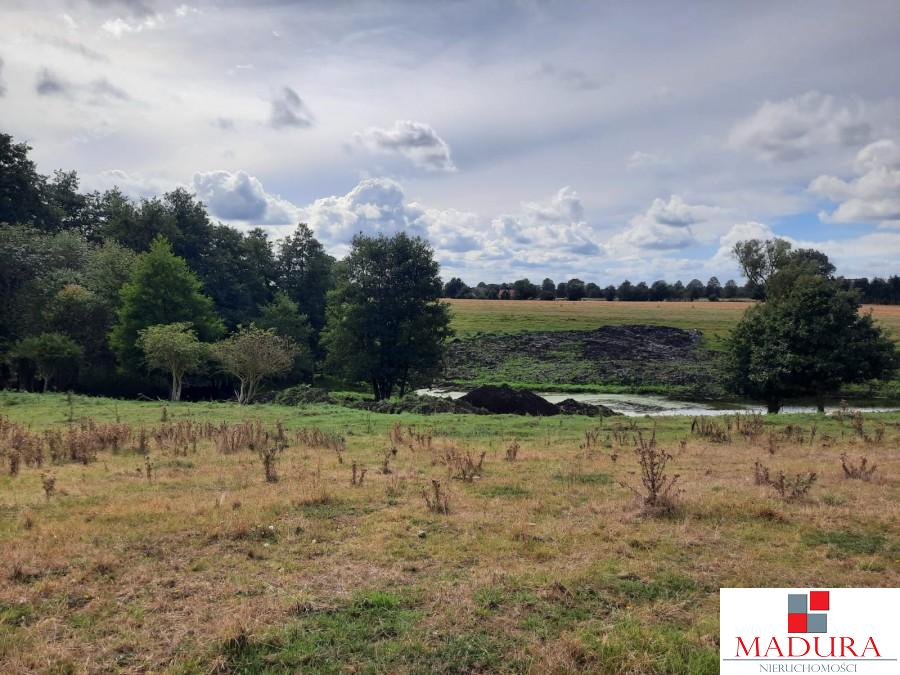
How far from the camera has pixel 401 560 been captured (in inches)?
292

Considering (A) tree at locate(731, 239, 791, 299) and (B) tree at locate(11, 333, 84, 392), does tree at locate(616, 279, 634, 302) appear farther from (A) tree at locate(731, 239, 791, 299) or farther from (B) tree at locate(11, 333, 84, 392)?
(B) tree at locate(11, 333, 84, 392)

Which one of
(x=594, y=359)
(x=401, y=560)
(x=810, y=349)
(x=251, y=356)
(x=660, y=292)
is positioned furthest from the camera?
(x=660, y=292)

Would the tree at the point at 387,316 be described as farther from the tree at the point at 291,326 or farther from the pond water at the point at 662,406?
the tree at the point at 291,326

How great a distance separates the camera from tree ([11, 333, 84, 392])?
33.0m

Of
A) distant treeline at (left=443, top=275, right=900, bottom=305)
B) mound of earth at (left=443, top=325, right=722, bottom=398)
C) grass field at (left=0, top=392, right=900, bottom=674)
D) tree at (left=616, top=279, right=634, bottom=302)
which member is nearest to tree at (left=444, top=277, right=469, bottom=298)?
distant treeline at (left=443, top=275, right=900, bottom=305)

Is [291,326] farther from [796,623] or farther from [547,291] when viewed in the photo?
[547,291]

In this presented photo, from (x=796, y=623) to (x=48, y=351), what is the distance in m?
38.2

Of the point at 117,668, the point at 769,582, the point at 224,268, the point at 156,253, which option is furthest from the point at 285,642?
the point at 224,268

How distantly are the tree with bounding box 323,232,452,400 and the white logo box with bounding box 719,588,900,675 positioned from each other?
33.0 m

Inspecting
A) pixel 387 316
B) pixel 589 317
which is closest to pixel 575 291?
pixel 589 317

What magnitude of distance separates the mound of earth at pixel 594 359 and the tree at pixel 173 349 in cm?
2074

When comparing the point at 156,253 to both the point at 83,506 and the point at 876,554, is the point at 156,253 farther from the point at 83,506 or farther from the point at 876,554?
the point at 876,554

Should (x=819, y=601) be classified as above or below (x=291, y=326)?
below

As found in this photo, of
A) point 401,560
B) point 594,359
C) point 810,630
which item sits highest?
point 810,630
